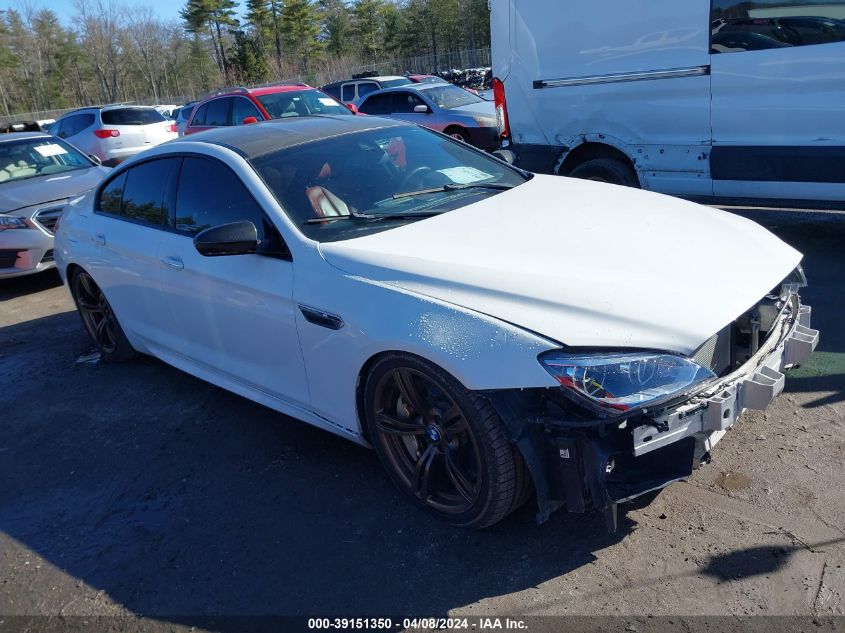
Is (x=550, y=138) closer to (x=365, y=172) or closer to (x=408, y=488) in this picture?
(x=365, y=172)

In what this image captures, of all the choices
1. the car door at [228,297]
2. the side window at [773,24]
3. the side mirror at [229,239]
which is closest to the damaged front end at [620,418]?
the car door at [228,297]

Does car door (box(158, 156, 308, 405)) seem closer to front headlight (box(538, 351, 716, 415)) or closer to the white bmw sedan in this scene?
the white bmw sedan

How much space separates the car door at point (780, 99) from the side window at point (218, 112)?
29.6 feet

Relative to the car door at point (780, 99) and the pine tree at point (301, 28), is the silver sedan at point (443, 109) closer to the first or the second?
the car door at point (780, 99)

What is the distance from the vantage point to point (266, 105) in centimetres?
1231

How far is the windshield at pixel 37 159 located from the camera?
29.1ft

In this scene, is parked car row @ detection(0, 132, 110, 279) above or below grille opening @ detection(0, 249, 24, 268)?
above

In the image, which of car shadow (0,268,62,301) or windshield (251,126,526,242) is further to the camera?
car shadow (0,268,62,301)

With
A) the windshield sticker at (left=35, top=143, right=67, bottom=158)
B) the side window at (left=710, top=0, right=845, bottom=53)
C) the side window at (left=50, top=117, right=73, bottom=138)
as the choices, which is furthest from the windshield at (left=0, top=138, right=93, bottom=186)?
the side window at (left=50, top=117, right=73, bottom=138)

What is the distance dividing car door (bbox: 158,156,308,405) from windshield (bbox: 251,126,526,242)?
0.20 meters

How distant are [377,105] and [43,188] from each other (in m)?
7.79

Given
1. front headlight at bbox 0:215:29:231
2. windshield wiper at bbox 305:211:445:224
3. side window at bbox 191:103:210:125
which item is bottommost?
front headlight at bbox 0:215:29:231

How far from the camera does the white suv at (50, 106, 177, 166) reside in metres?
15.3

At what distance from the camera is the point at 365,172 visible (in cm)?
401
